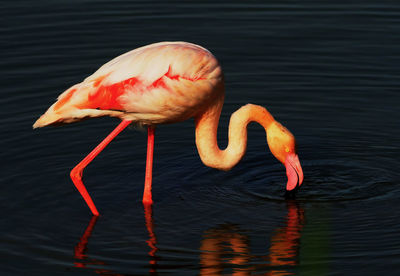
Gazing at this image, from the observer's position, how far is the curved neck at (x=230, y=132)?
30.3 ft

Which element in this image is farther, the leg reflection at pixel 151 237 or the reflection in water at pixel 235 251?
the leg reflection at pixel 151 237

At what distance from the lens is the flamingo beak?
924 cm

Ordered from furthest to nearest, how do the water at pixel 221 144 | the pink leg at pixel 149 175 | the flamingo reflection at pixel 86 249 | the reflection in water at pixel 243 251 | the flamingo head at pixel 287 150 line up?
the pink leg at pixel 149 175, the flamingo head at pixel 287 150, the water at pixel 221 144, the flamingo reflection at pixel 86 249, the reflection in water at pixel 243 251

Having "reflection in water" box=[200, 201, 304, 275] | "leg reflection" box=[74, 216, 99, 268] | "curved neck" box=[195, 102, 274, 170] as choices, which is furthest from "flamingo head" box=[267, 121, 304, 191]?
"leg reflection" box=[74, 216, 99, 268]

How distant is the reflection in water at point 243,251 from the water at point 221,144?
0.02 meters

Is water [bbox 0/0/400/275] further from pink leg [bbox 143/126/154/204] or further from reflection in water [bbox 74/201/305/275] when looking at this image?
pink leg [bbox 143/126/154/204]

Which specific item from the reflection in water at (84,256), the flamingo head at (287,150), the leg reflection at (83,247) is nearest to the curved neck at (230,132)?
the flamingo head at (287,150)

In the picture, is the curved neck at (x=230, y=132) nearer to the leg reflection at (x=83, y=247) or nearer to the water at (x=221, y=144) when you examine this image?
the water at (x=221, y=144)

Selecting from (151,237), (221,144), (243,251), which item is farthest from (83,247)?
(221,144)

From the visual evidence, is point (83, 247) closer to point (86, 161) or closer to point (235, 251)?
point (86, 161)

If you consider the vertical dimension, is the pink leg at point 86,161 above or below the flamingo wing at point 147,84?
below

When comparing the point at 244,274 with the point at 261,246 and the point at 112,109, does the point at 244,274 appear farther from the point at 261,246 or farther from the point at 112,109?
the point at 112,109

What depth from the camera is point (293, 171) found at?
9344 millimetres

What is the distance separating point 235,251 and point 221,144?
2720 mm
